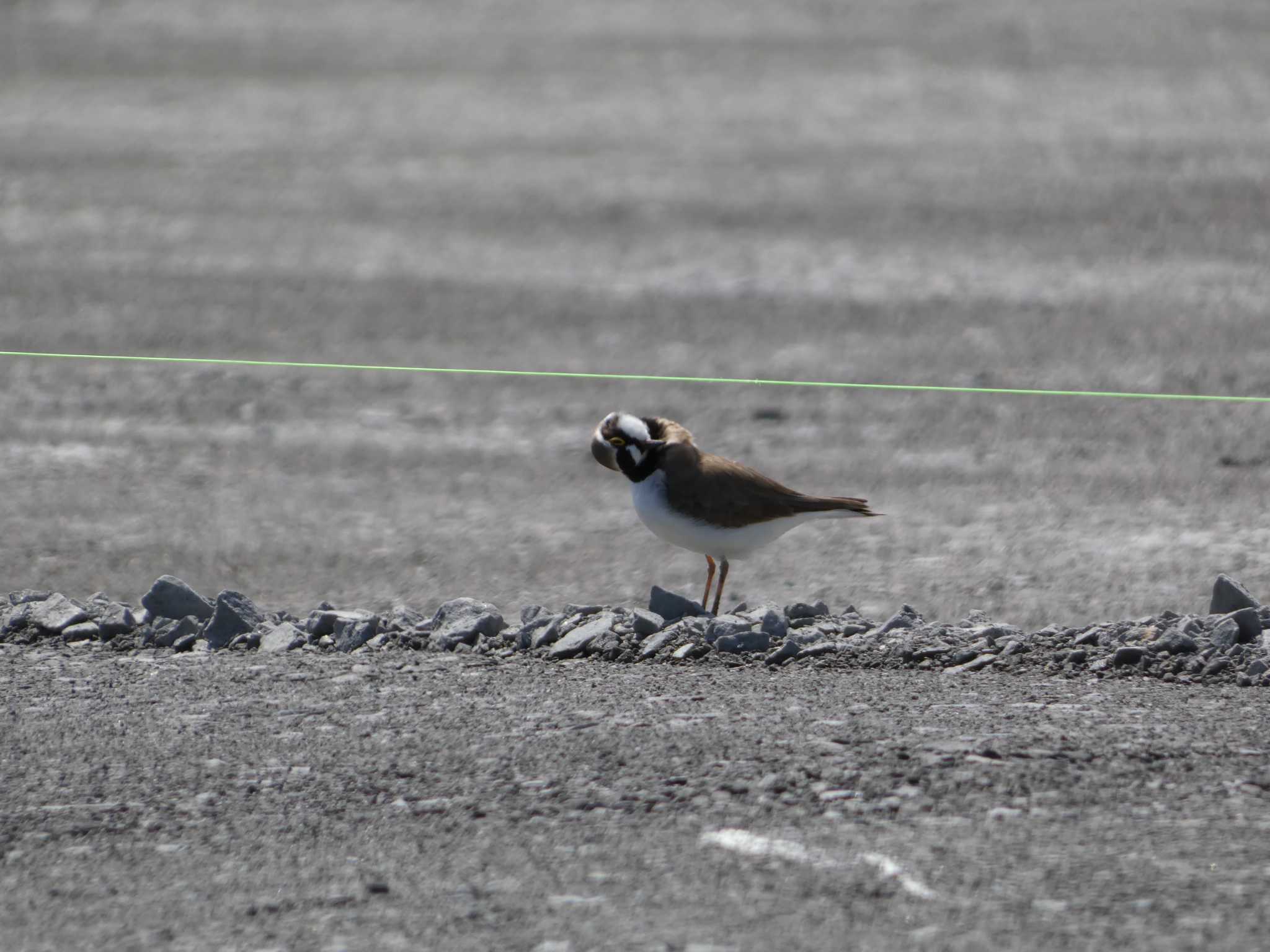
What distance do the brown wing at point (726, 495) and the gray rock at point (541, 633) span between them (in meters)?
0.54

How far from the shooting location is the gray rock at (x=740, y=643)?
526 centimetres

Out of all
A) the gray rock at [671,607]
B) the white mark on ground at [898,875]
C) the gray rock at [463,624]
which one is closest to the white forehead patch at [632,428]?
the gray rock at [671,607]

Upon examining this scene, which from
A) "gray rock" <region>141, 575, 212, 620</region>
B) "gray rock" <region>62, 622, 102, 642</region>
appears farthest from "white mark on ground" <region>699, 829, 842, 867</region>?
"gray rock" <region>62, 622, 102, 642</region>

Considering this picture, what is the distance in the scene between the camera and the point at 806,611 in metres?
5.66

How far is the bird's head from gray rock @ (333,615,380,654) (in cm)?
90

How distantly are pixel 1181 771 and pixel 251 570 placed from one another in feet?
13.8

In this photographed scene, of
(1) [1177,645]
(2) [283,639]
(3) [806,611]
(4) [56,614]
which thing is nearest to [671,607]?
(3) [806,611]

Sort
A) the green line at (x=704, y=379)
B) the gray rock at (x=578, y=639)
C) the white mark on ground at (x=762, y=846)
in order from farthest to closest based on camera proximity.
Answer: the green line at (x=704, y=379)
the gray rock at (x=578, y=639)
the white mark on ground at (x=762, y=846)

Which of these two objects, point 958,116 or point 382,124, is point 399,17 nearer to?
point 382,124

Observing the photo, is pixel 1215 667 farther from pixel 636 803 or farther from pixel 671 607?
pixel 636 803

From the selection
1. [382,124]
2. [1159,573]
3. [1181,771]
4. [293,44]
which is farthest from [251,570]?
[293,44]

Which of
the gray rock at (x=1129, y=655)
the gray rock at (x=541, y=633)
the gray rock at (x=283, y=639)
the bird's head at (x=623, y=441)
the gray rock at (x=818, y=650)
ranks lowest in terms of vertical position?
the gray rock at (x=283, y=639)

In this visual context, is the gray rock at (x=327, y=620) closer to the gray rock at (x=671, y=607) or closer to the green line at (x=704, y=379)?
the gray rock at (x=671, y=607)

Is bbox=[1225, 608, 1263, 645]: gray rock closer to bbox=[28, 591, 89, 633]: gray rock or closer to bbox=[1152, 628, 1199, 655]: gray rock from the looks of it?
bbox=[1152, 628, 1199, 655]: gray rock
